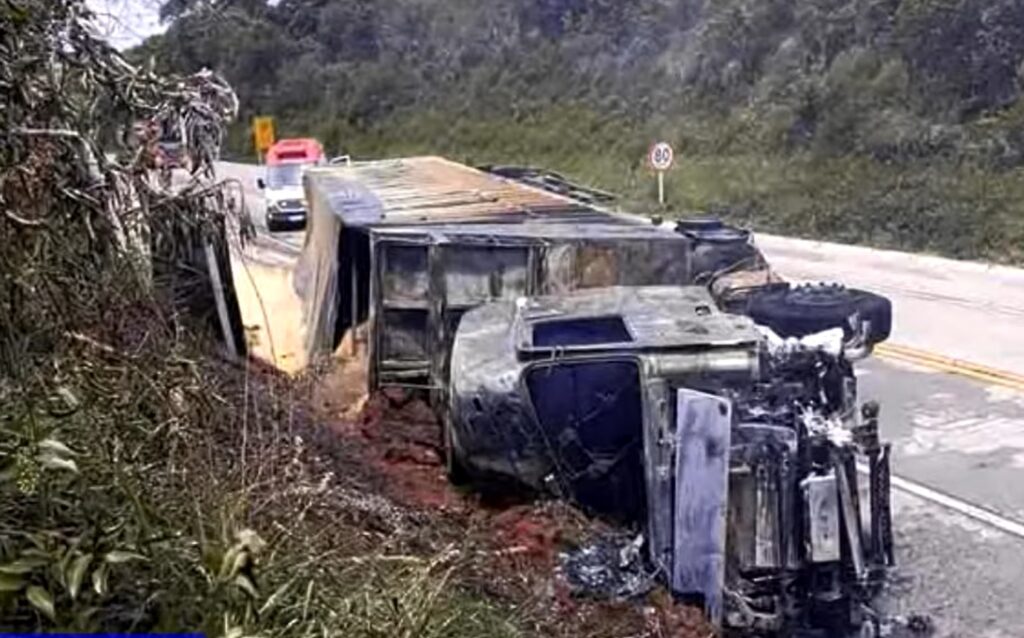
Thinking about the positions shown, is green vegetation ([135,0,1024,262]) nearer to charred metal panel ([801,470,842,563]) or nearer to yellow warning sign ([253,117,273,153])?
yellow warning sign ([253,117,273,153])

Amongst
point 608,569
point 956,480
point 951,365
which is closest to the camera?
point 608,569

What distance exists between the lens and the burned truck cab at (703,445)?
249 inches

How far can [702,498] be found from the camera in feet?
20.6

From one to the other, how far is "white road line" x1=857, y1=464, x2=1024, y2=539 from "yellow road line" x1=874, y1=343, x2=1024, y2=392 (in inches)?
119

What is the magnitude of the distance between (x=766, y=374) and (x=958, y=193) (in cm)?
1749

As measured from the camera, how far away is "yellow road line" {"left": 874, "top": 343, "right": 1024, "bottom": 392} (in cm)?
1238

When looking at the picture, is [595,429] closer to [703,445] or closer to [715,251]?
[703,445]

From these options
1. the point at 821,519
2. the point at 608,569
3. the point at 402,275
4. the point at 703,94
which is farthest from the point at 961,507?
the point at 703,94

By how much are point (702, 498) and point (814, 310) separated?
11.4 feet

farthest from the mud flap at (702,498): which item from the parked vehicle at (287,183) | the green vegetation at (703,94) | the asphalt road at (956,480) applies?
the parked vehicle at (287,183)

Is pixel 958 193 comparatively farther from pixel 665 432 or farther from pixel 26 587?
pixel 26 587

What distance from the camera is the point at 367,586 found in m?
4.55

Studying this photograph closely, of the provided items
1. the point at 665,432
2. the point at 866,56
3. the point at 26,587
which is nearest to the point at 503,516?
the point at 665,432

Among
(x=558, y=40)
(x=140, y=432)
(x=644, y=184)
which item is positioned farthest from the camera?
(x=558, y=40)
